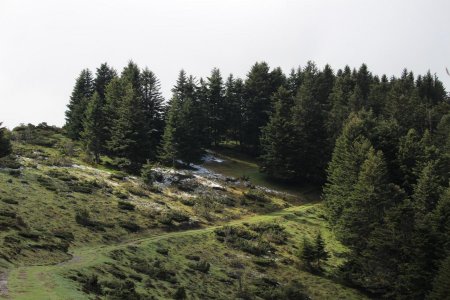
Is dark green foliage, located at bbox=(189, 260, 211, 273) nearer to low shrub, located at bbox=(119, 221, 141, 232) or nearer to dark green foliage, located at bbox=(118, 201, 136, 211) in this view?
low shrub, located at bbox=(119, 221, 141, 232)

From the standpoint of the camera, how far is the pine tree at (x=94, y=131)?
81625 millimetres

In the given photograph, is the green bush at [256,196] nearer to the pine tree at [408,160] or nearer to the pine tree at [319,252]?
the pine tree at [319,252]

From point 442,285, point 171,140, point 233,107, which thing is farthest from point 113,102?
point 442,285

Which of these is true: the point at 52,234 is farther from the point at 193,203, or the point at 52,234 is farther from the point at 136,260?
the point at 193,203

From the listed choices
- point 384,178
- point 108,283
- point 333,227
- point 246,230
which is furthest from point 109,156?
point 108,283

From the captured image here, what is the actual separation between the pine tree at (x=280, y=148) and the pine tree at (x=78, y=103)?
123 feet

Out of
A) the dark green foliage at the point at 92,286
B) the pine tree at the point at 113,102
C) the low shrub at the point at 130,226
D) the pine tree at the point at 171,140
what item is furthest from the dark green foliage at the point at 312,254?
the pine tree at the point at 113,102

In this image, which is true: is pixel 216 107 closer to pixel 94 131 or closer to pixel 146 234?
pixel 94 131

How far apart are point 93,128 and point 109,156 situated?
6.56 m

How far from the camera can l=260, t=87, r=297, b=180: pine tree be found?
86.5 m

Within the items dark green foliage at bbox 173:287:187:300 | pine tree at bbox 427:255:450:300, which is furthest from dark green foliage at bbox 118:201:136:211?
pine tree at bbox 427:255:450:300

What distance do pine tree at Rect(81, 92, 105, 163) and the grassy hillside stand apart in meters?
2.71

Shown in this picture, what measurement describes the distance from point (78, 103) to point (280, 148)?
47688 mm

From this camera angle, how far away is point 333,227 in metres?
65.4
